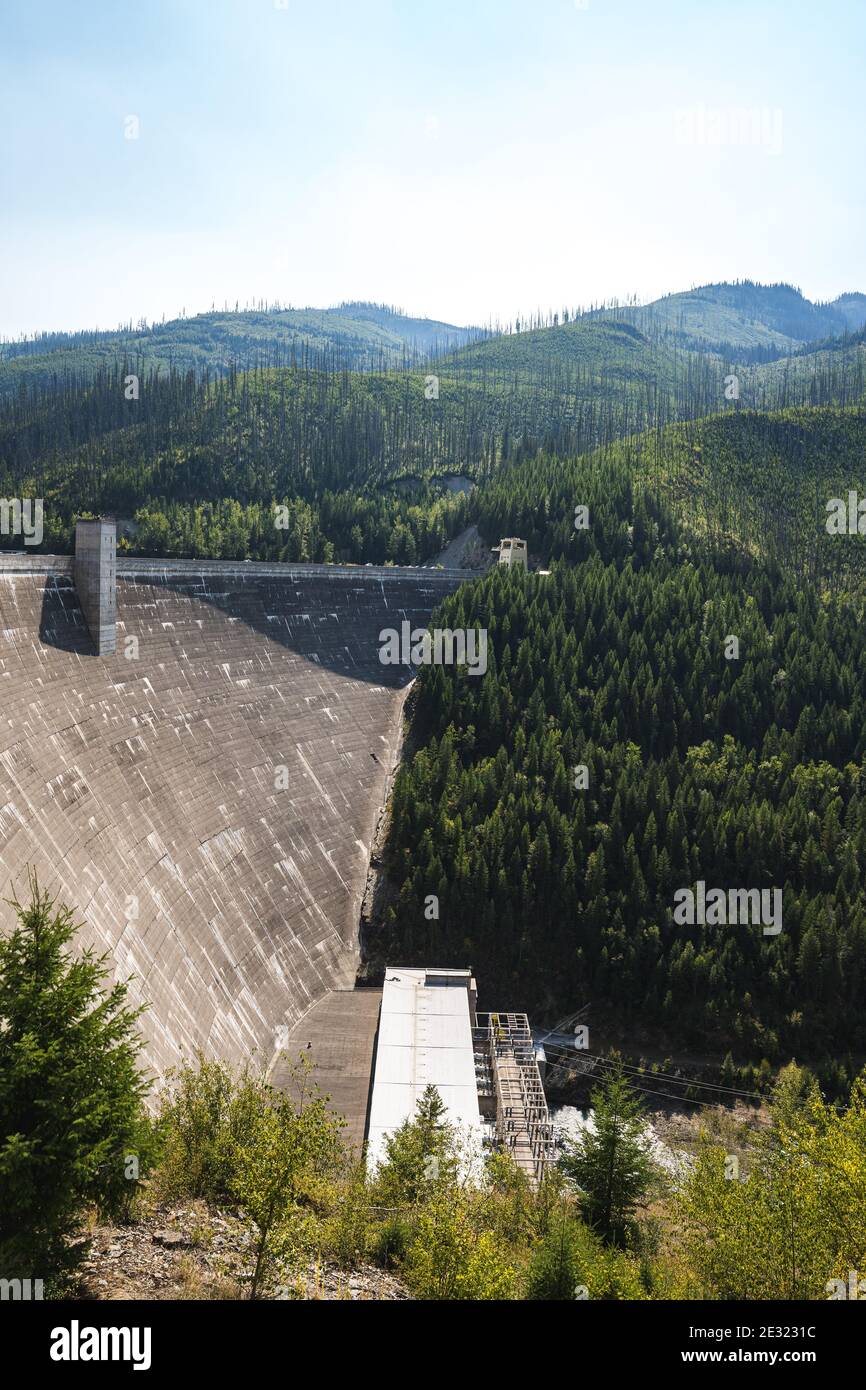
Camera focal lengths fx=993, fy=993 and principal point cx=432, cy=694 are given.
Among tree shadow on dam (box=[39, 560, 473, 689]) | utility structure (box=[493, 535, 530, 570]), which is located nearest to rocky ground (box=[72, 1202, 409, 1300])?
tree shadow on dam (box=[39, 560, 473, 689])

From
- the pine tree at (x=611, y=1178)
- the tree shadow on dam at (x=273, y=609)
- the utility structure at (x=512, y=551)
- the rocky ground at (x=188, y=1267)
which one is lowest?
the pine tree at (x=611, y=1178)

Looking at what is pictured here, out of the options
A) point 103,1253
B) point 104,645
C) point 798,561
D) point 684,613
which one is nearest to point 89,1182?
point 103,1253

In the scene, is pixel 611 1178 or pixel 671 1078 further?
pixel 671 1078

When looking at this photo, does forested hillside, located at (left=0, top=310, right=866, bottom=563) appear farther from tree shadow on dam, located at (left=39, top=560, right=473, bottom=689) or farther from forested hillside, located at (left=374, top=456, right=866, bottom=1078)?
forested hillside, located at (left=374, top=456, right=866, bottom=1078)

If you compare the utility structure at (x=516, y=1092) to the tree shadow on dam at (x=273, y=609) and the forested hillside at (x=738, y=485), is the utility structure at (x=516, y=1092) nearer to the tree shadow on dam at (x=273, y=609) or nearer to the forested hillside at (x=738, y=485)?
the tree shadow on dam at (x=273, y=609)

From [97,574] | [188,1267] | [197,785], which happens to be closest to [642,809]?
[197,785]

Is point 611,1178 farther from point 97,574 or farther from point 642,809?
point 97,574

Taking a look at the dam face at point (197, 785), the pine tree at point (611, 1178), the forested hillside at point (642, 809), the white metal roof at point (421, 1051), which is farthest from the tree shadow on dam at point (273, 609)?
the pine tree at point (611, 1178)
